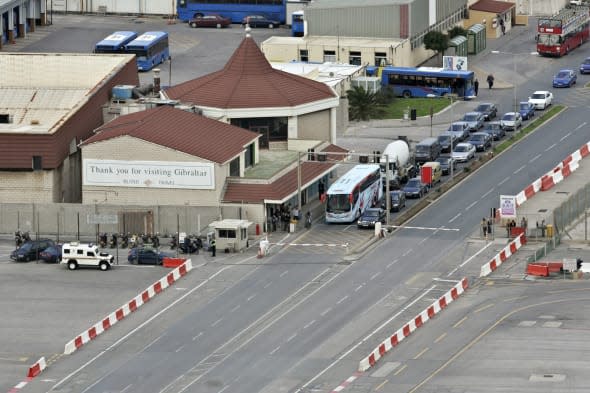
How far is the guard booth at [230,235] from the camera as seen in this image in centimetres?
19712

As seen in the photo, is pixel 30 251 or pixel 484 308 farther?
pixel 30 251

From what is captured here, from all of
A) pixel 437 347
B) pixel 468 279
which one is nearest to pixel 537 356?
pixel 437 347

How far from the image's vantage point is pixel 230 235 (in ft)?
648

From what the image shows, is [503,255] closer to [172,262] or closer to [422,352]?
[422,352]

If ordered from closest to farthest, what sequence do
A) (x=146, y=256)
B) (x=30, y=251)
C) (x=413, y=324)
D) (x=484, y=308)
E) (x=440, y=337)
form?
1. (x=440, y=337)
2. (x=413, y=324)
3. (x=484, y=308)
4. (x=146, y=256)
5. (x=30, y=251)

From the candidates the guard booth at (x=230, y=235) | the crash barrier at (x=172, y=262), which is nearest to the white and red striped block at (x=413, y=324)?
the guard booth at (x=230, y=235)

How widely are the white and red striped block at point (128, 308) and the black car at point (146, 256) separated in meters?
2.96

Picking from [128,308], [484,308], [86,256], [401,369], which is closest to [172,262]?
[86,256]

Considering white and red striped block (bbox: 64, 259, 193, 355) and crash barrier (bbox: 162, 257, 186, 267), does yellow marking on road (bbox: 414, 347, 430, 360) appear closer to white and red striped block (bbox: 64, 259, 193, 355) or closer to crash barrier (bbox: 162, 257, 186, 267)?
white and red striped block (bbox: 64, 259, 193, 355)

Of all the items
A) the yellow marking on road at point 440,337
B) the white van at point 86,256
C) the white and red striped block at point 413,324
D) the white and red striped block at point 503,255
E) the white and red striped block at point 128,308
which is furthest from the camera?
the white van at point 86,256

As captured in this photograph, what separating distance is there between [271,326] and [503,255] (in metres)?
26.0

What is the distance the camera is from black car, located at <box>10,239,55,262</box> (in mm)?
196375

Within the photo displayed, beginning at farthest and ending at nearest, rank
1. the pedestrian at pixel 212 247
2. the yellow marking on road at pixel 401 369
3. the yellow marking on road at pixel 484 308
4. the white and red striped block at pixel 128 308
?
the pedestrian at pixel 212 247 → the yellow marking on road at pixel 484 308 → the white and red striped block at pixel 128 308 → the yellow marking on road at pixel 401 369

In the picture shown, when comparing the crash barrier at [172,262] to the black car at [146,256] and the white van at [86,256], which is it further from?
the white van at [86,256]
